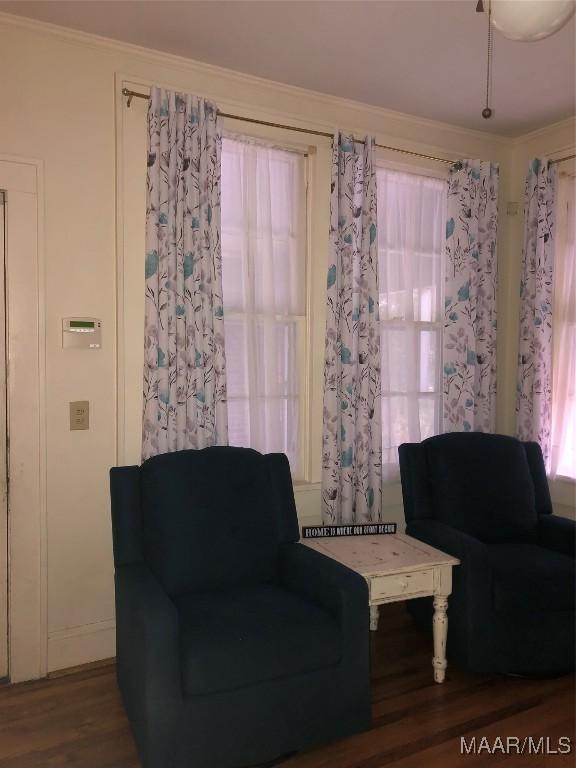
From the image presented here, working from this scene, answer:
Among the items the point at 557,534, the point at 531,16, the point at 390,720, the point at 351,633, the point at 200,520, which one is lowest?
the point at 390,720

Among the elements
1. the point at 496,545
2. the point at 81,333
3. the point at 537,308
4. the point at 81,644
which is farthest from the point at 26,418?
the point at 537,308

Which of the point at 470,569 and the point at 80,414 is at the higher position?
the point at 80,414

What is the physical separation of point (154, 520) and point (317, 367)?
128 cm

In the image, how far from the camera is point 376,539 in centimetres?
285

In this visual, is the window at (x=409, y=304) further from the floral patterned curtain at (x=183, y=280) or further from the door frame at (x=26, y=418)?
the door frame at (x=26, y=418)

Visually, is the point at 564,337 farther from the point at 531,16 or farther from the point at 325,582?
the point at 531,16

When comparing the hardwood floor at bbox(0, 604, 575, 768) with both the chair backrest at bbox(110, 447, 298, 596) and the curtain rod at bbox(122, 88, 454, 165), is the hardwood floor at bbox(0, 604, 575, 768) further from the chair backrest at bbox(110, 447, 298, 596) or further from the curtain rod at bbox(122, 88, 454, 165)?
the curtain rod at bbox(122, 88, 454, 165)

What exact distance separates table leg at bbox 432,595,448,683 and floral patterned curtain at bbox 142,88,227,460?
1.22m

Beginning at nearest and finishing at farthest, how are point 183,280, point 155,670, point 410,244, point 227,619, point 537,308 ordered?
point 155,670
point 227,619
point 183,280
point 410,244
point 537,308

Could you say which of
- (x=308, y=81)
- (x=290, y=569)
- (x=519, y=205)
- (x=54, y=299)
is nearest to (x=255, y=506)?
(x=290, y=569)

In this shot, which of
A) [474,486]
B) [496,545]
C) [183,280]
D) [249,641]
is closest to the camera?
[249,641]

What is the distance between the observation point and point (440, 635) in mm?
2559

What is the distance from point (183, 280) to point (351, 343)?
95 centimetres

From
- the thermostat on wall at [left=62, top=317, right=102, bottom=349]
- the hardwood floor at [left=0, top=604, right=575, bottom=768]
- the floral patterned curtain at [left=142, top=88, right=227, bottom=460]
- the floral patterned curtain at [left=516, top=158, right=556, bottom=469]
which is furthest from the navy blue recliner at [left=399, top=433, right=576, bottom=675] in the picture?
the thermostat on wall at [left=62, top=317, right=102, bottom=349]
